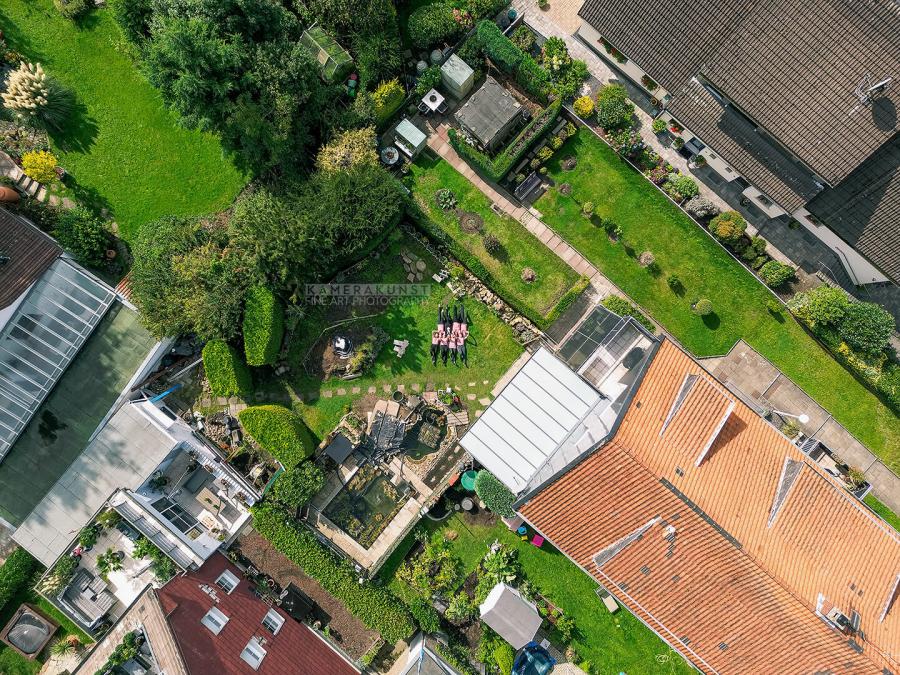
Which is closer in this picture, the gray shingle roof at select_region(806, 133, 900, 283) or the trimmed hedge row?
the gray shingle roof at select_region(806, 133, 900, 283)

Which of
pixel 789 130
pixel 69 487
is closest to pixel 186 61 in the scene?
pixel 69 487

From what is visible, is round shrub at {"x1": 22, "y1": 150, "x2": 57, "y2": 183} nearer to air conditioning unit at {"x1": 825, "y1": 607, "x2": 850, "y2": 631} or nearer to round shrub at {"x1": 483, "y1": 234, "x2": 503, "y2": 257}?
round shrub at {"x1": 483, "y1": 234, "x2": 503, "y2": 257}

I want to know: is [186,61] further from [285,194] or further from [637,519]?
[637,519]

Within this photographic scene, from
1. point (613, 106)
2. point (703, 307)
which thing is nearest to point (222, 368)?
point (613, 106)

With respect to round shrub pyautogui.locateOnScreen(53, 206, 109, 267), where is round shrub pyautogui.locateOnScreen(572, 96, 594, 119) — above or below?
above

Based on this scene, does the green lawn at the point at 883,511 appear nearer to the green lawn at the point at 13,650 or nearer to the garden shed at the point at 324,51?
the garden shed at the point at 324,51

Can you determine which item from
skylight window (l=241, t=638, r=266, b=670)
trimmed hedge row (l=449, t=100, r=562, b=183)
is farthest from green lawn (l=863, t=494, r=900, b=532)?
skylight window (l=241, t=638, r=266, b=670)

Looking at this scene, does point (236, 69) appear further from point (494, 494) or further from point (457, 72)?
point (494, 494)
